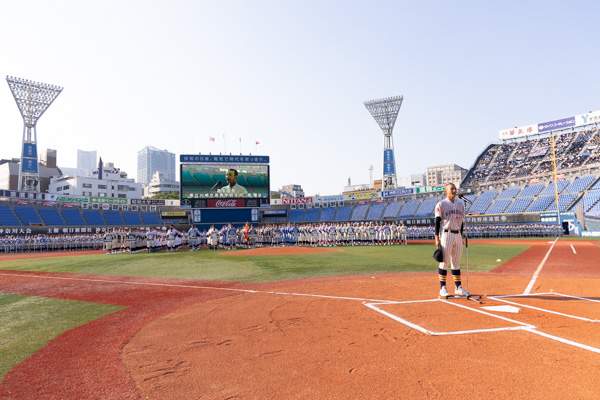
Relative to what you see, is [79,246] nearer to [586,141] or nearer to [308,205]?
[308,205]

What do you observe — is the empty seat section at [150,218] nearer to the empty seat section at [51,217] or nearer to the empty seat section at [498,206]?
the empty seat section at [51,217]

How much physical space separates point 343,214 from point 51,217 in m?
44.2

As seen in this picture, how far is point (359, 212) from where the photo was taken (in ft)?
188

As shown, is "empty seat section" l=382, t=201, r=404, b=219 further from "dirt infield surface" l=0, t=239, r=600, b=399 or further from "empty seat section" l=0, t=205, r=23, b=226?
"empty seat section" l=0, t=205, r=23, b=226

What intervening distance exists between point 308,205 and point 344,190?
93264 millimetres

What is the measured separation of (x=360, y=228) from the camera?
28.6m

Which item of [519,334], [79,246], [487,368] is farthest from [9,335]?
[79,246]

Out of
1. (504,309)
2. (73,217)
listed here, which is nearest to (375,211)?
(73,217)

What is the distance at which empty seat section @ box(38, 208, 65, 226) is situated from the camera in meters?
45.3

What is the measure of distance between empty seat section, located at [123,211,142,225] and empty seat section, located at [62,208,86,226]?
6.14 metres

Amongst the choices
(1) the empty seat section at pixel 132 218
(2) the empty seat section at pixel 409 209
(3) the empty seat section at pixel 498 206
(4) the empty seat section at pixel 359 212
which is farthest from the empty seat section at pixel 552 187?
(1) the empty seat section at pixel 132 218

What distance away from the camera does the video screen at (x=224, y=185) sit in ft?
131

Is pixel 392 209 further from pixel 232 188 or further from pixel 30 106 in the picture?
pixel 30 106

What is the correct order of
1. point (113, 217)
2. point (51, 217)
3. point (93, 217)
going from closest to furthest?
point (51, 217), point (93, 217), point (113, 217)
